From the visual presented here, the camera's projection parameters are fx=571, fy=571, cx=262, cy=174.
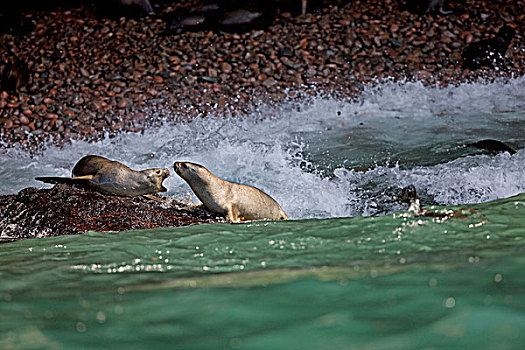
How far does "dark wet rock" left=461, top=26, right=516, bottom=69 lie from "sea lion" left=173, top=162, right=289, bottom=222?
4.95 m

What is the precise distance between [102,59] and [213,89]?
1.87 m

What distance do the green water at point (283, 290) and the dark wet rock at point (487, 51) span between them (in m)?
5.66

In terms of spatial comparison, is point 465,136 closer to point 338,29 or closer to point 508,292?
point 338,29

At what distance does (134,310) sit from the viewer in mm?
1558

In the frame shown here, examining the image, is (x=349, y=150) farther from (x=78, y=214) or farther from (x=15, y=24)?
(x=15, y=24)

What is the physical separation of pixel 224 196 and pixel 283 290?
2193 mm

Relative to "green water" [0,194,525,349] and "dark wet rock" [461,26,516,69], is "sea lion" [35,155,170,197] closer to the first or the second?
"green water" [0,194,525,349]

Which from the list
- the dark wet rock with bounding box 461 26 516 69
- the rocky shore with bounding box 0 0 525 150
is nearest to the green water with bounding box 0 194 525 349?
the rocky shore with bounding box 0 0 525 150

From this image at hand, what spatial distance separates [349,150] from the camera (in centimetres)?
607

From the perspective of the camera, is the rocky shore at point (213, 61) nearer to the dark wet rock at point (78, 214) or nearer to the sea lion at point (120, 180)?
the sea lion at point (120, 180)

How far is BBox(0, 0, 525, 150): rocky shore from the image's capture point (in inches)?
289

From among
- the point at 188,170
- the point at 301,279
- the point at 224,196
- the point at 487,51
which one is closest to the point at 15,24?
the point at 188,170

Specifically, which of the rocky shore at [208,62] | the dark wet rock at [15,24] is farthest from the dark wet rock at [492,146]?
the dark wet rock at [15,24]

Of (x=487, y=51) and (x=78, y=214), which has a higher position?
(x=487, y=51)
